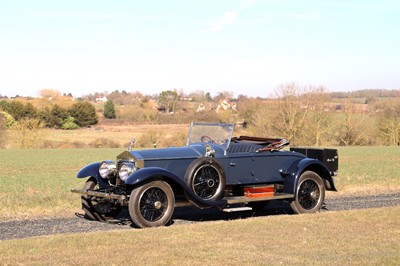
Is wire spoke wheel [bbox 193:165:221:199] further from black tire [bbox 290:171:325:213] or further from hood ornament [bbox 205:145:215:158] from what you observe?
black tire [bbox 290:171:325:213]

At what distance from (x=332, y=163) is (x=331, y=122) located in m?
49.3

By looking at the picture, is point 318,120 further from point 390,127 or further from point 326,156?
point 326,156

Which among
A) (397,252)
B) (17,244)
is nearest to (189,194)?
(17,244)

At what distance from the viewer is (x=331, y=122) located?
60406mm

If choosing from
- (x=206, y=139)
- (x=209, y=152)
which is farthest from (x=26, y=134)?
(x=209, y=152)

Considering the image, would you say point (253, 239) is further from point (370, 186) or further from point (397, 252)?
point (370, 186)

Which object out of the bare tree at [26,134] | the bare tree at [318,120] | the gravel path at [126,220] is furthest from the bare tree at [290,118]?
the gravel path at [126,220]

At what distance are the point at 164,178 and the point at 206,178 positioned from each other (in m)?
0.87

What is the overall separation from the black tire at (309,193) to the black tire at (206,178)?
188cm

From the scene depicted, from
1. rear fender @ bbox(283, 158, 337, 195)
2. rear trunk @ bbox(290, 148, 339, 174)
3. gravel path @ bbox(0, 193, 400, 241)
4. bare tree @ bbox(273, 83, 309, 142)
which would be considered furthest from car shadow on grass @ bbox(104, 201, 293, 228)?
bare tree @ bbox(273, 83, 309, 142)

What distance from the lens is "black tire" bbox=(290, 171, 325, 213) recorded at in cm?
1145

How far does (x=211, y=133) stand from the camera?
11273 millimetres

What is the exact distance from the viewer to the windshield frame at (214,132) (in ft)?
36.2

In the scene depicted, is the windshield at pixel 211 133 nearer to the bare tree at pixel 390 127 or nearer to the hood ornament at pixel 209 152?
the hood ornament at pixel 209 152
